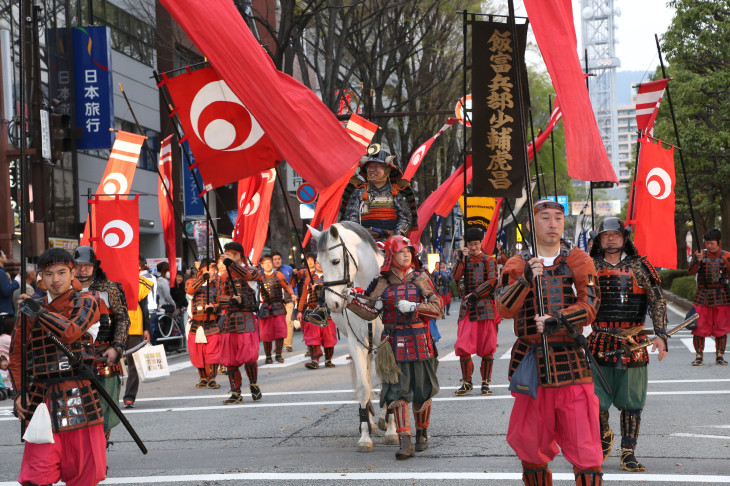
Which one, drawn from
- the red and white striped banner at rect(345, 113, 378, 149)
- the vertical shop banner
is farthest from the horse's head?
the red and white striped banner at rect(345, 113, 378, 149)

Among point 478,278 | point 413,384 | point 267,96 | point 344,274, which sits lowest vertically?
point 413,384

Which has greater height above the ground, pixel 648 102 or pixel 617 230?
pixel 648 102

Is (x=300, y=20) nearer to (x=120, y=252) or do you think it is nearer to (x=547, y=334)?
(x=120, y=252)

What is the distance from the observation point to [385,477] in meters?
7.39

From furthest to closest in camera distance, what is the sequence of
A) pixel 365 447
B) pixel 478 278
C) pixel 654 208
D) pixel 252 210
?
pixel 252 210 → pixel 654 208 → pixel 478 278 → pixel 365 447

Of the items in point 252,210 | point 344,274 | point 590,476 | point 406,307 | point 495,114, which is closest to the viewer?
point 590,476

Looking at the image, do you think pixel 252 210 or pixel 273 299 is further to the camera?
pixel 273 299

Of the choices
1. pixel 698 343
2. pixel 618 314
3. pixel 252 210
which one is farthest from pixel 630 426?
pixel 252 210

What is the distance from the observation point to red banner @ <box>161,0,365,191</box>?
8.38 meters

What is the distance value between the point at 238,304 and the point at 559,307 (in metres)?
7.22

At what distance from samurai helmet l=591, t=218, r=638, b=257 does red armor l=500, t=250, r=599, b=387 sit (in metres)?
1.72

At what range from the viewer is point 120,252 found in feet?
36.3

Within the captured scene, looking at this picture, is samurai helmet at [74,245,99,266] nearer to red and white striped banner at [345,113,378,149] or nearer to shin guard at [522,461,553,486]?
shin guard at [522,461,553,486]

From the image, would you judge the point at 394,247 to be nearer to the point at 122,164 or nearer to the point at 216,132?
the point at 216,132
